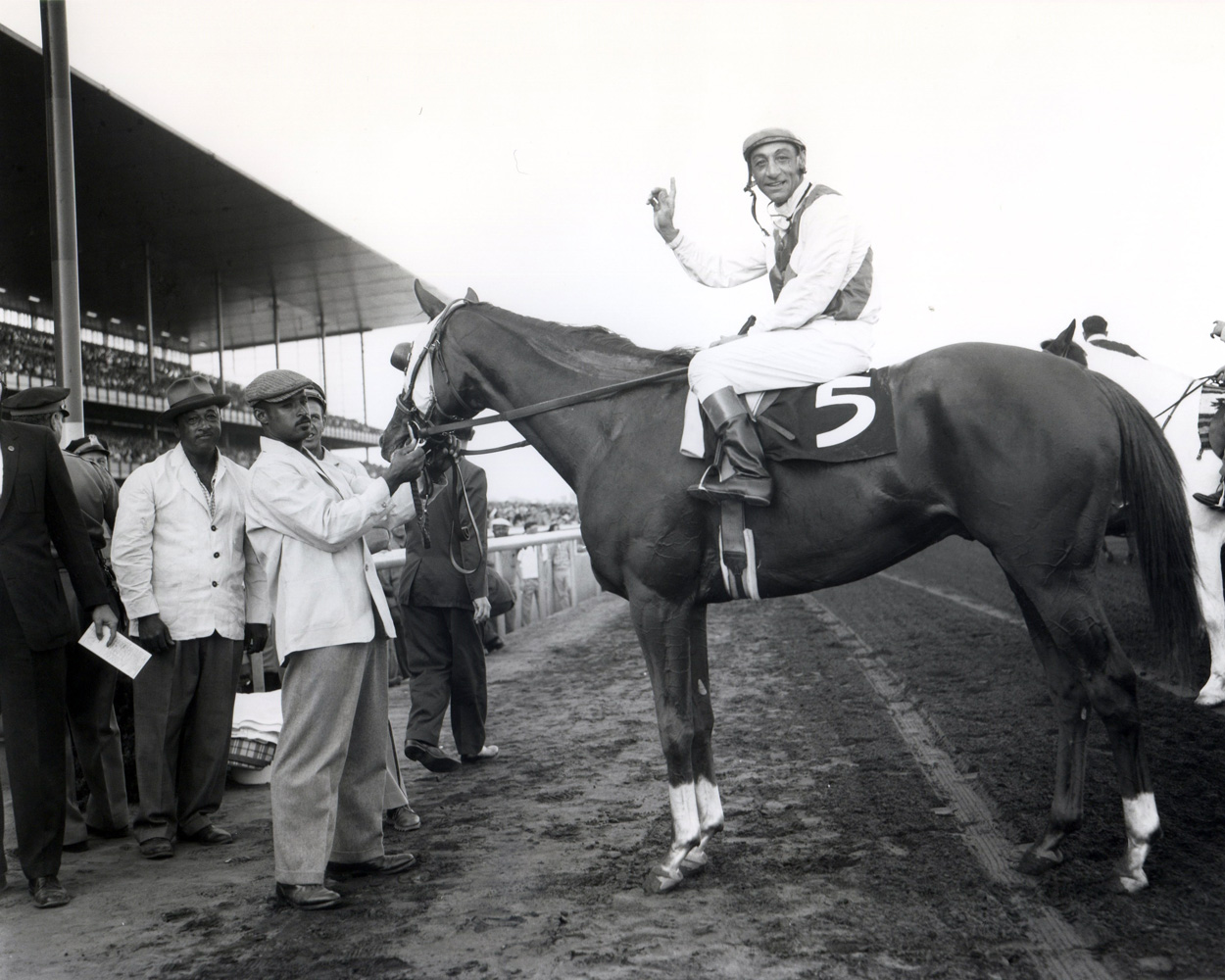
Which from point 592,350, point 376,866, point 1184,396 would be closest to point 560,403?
point 592,350

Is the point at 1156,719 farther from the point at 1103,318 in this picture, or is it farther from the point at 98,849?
the point at 98,849

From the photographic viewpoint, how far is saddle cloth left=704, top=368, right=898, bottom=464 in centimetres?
363

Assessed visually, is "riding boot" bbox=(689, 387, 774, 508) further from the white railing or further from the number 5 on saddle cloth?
the white railing

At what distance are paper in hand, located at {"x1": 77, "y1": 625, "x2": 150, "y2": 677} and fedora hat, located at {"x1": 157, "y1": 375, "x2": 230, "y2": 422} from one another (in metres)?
1.08

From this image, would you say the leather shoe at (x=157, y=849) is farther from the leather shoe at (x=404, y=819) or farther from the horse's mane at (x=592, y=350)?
the horse's mane at (x=592, y=350)

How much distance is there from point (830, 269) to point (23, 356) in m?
24.3

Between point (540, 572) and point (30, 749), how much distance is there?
9.66 meters

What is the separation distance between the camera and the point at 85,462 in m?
5.37

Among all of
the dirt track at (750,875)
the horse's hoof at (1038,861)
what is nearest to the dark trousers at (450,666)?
the dirt track at (750,875)

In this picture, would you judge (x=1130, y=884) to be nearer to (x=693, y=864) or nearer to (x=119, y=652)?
(x=693, y=864)

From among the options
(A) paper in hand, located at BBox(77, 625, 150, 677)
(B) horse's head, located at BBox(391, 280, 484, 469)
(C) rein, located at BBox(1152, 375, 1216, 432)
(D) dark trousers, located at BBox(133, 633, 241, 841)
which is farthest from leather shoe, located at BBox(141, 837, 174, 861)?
(C) rein, located at BBox(1152, 375, 1216, 432)

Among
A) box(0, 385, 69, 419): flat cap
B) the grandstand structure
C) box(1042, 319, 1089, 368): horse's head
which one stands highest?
the grandstand structure

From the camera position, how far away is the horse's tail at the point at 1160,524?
3.53 metres

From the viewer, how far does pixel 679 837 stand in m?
3.67
